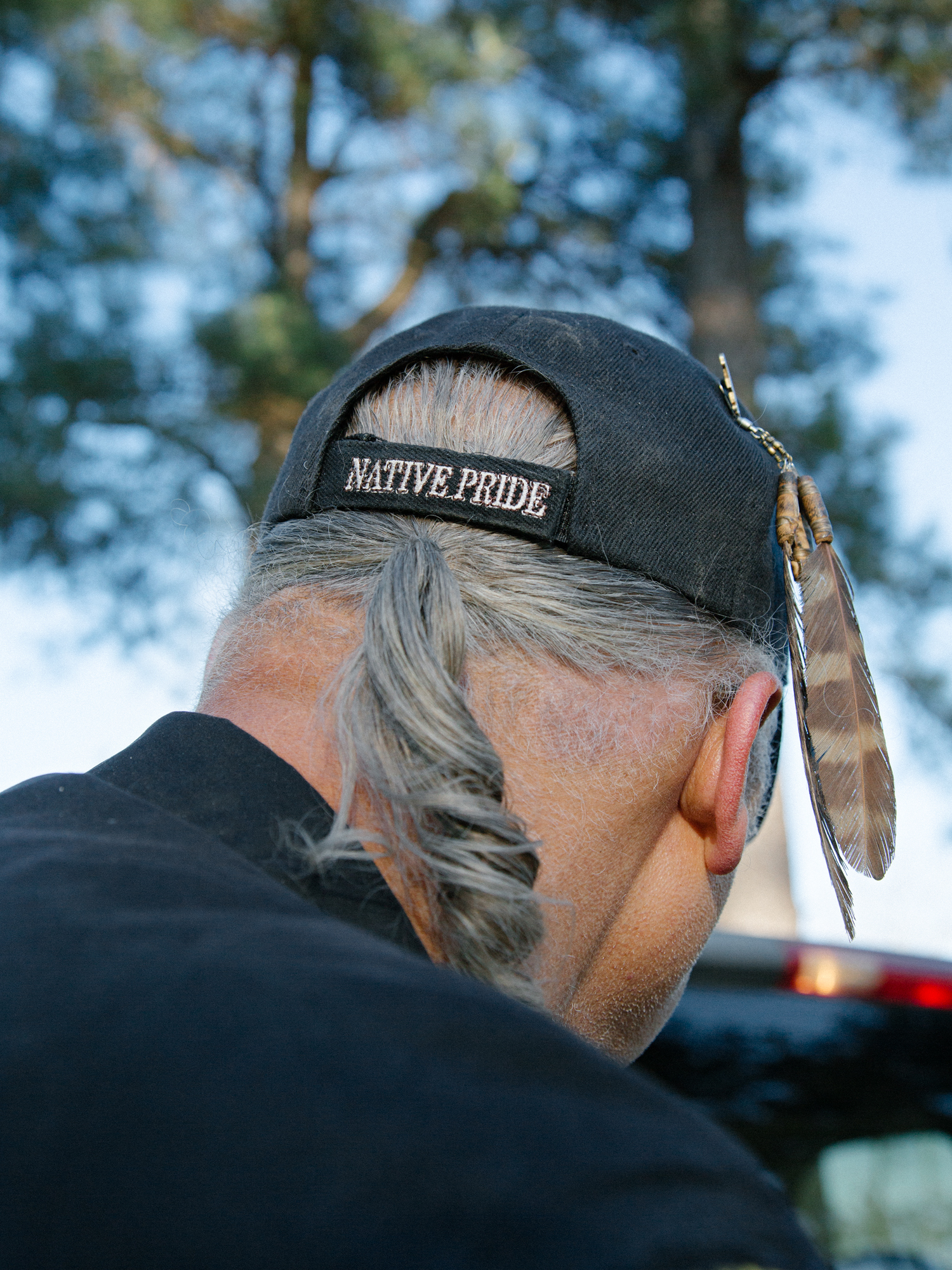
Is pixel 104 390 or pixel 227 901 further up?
pixel 104 390

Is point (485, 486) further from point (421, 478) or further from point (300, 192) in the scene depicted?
point (300, 192)

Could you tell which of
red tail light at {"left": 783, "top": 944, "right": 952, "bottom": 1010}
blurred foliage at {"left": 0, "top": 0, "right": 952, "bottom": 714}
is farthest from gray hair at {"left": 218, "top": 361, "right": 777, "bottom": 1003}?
blurred foliage at {"left": 0, "top": 0, "right": 952, "bottom": 714}

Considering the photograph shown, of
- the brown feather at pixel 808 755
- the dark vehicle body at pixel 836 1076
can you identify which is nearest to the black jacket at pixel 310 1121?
the brown feather at pixel 808 755

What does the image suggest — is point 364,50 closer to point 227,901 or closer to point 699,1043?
point 699,1043

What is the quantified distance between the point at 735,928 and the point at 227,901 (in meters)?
5.72

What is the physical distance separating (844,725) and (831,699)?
38 millimetres

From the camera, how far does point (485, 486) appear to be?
4.06 ft

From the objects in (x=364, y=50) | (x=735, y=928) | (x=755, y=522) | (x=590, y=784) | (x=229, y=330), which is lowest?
(x=735, y=928)

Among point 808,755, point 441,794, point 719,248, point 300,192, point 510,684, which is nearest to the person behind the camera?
point 441,794

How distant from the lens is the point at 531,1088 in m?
0.67

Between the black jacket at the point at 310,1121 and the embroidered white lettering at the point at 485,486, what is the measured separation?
1.81ft

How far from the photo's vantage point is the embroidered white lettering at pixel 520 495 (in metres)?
1.23

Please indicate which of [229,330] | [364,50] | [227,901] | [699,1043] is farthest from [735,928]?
[364,50]

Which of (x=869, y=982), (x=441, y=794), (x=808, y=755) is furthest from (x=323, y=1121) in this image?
(x=869, y=982)
